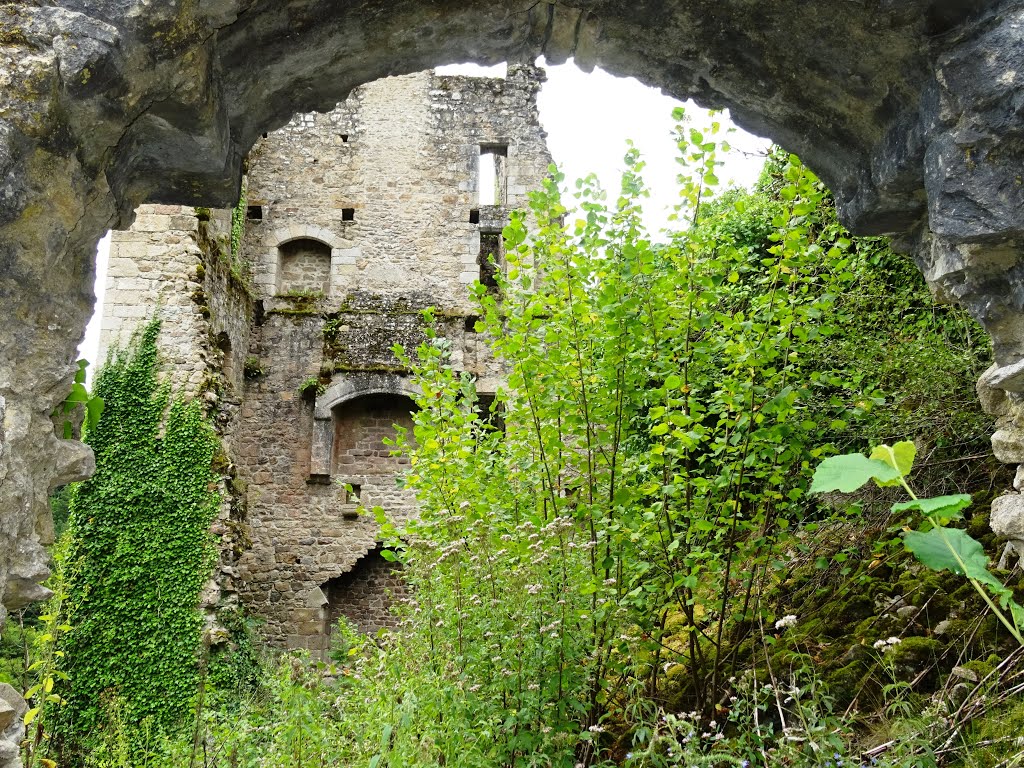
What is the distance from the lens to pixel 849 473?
1.68m

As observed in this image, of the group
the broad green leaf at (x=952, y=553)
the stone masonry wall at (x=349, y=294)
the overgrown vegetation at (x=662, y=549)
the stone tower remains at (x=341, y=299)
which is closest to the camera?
the broad green leaf at (x=952, y=553)

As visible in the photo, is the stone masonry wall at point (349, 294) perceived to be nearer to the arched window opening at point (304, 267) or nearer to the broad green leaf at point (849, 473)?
the arched window opening at point (304, 267)

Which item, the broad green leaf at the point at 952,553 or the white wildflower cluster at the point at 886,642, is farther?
the white wildflower cluster at the point at 886,642

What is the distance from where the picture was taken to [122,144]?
2.54 metres

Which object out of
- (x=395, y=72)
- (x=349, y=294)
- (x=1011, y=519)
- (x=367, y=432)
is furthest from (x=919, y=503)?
(x=349, y=294)

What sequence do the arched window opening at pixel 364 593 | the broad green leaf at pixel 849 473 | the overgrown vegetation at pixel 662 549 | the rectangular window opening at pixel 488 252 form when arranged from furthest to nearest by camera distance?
the rectangular window opening at pixel 488 252 → the arched window opening at pixel 364 593 → the overgrown vegetation at pixel 662 549 → the broad green leaf at pixel 849 473

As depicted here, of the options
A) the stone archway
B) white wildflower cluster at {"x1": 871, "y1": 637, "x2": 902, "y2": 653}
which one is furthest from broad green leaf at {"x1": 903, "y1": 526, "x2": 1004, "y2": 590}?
white wildflower cluster at {"x1": 871, "y1": 637, "x2": 902, "y2": 653}

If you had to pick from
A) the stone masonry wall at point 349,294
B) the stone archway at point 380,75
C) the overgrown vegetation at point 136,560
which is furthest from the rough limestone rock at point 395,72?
the stone masonry wall at point 349,294

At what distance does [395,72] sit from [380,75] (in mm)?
57

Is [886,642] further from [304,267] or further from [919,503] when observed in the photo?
[304,267]

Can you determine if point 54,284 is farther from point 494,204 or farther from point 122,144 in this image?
point 494,204

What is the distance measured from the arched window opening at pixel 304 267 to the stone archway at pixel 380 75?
1043cm

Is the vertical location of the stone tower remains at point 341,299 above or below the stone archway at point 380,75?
above

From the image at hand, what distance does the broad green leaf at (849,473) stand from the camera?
1.63 m
